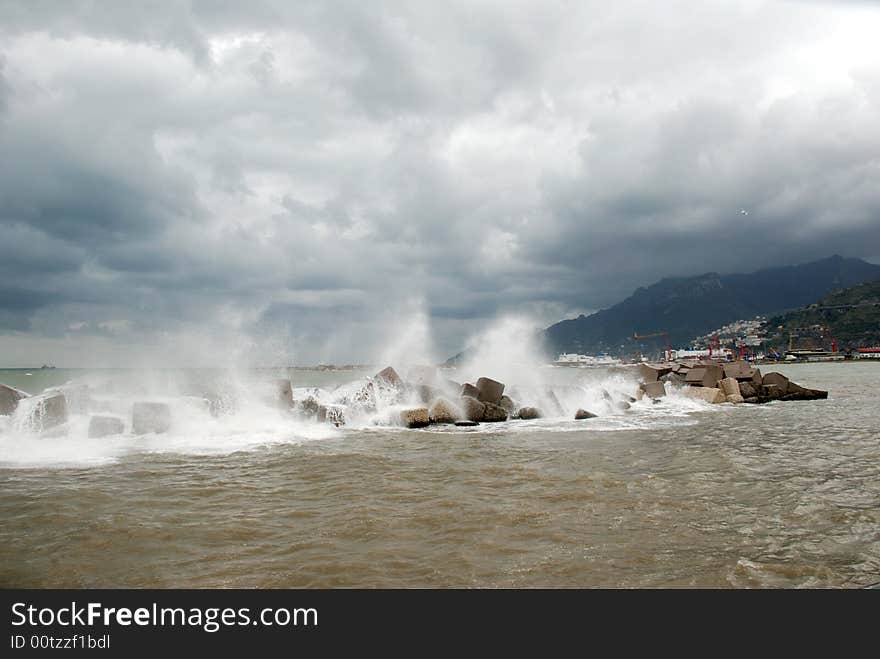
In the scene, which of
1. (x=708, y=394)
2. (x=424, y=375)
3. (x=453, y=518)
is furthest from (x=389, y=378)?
(x=708, y=394)

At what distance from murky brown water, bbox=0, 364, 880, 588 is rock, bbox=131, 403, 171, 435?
4013mm

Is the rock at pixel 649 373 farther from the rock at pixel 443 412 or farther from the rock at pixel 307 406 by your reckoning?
the rock at pixel 307 406

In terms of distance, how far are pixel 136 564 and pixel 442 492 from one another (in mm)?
5339

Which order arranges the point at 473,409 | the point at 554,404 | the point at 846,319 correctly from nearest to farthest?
the point at 473,409 → the point at 554,404 → the point at 846,319

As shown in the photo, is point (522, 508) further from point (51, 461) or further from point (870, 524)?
point (51, 461)

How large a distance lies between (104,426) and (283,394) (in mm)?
6788

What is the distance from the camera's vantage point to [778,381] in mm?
33781

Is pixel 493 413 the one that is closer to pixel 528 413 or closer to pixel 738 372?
pixel 528 413

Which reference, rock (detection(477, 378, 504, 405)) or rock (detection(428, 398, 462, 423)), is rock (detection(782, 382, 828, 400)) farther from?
rock (detection(428, 398, 462, 423))

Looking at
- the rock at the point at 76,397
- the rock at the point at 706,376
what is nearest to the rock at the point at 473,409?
the rock at the point at 76,397

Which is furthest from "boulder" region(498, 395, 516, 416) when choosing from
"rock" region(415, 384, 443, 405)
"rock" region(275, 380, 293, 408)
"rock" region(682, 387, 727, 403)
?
"rock" region(682, 387, 727, 403)

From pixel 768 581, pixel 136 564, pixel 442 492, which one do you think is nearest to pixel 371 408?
pixel 442 492

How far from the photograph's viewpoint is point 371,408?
78.0ft

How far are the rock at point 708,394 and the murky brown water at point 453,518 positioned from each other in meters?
17.0
